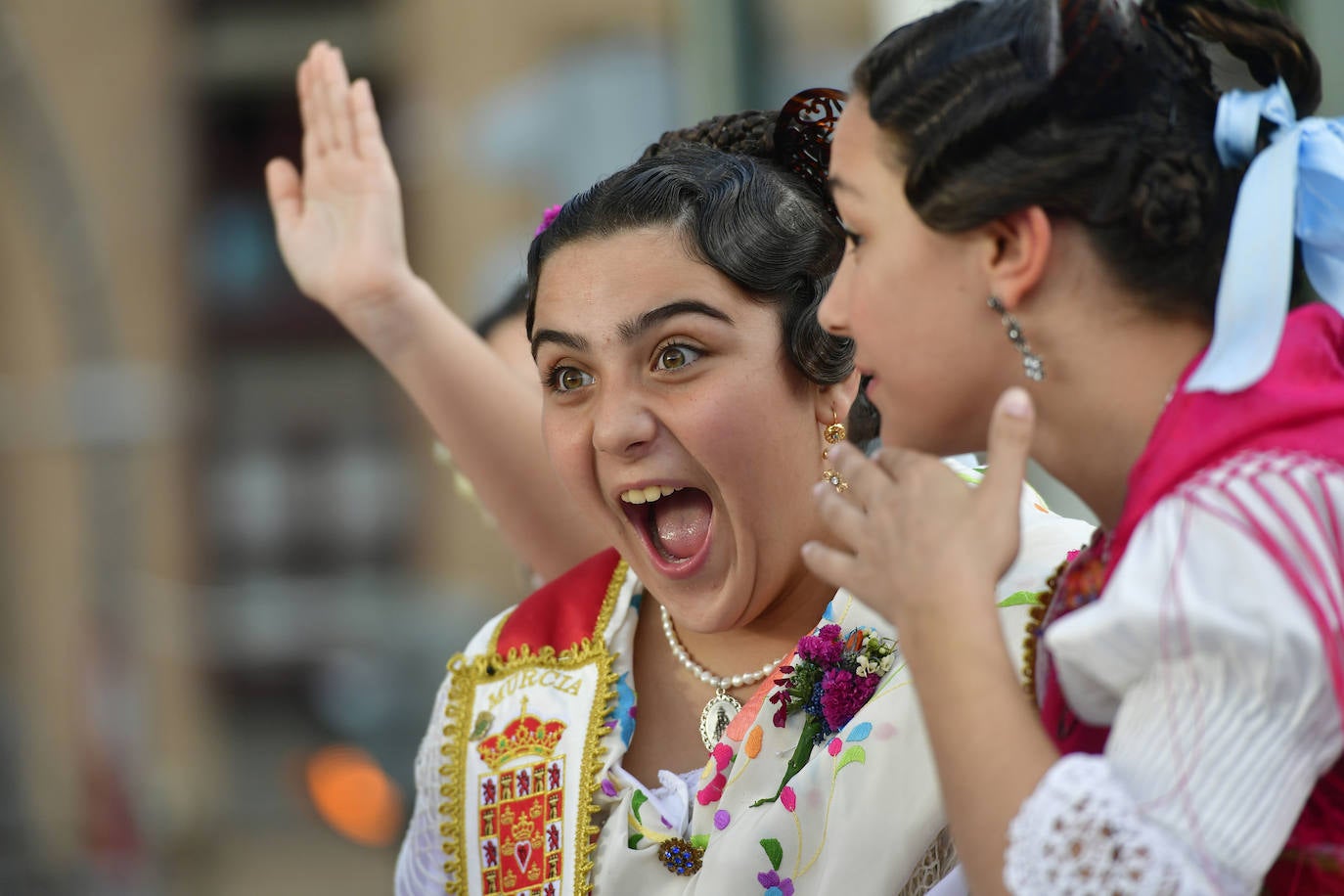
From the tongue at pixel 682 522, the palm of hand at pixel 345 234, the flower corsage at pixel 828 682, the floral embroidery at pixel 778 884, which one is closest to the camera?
the floral embroidery at pixel 778 884

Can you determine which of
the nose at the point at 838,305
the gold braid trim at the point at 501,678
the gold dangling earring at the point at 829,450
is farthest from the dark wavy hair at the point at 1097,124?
the gold braid trim at the point at 501,678

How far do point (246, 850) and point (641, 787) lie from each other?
15.1 m

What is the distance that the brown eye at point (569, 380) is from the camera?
2.22 meters

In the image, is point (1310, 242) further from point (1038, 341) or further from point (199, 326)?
point (199, 326)

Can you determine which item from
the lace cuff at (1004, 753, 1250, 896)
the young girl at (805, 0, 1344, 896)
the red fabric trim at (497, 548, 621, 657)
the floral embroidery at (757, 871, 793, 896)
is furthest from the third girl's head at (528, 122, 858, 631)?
the lace cuff at (1004, 753, 1250, 896)

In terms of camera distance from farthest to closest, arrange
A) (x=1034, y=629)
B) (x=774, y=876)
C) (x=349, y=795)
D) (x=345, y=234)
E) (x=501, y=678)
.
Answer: (x=349, y=795) → (x=345, y=234) → (x=501, y=678) → (x=774, y=876) → (x=1034, y=629)

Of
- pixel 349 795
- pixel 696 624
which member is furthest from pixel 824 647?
pixel 349 795

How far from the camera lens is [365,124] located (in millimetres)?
2787

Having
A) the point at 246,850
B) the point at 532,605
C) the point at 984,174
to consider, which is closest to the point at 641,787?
the point at 532,605

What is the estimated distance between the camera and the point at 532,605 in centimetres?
252

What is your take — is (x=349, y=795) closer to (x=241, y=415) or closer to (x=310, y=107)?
(x=310, y=107)

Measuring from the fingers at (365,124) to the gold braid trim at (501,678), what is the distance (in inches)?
31.7

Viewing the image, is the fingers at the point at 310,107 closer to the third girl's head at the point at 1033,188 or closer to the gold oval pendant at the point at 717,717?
the gold oval pendant at the point at 717,717

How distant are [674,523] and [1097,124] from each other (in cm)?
88
